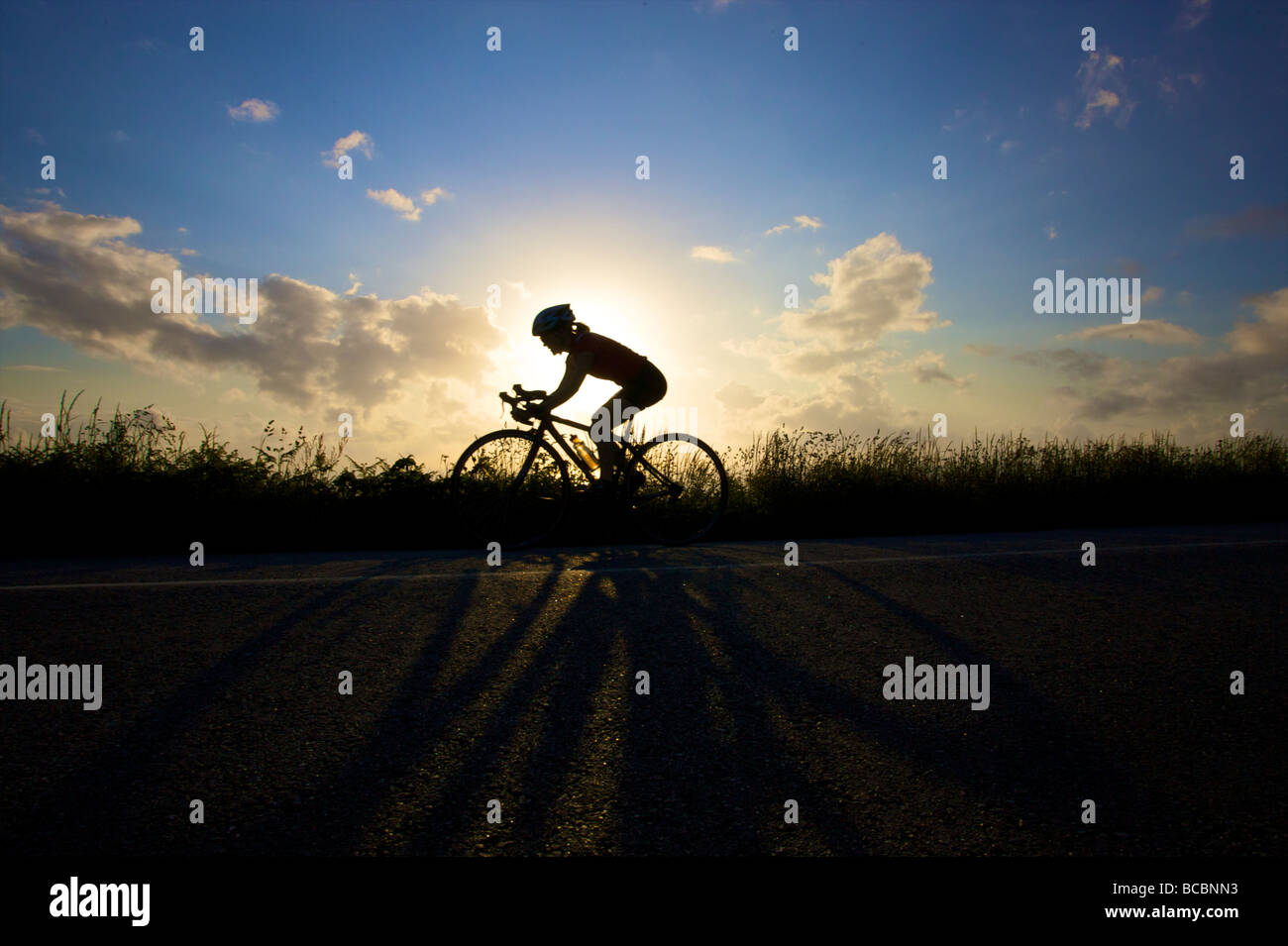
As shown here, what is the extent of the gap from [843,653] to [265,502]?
345 inches

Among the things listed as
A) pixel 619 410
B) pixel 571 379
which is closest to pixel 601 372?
pixel 571 379

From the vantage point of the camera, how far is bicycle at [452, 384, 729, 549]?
8.28 metres

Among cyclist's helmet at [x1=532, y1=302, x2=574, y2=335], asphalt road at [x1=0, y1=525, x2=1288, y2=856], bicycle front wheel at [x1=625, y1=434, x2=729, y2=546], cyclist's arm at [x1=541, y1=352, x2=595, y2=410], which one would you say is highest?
cyclist's helmet at [x1=532, y1=302, x2=574, y2=335]

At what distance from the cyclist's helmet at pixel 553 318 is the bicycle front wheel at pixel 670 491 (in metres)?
1.58

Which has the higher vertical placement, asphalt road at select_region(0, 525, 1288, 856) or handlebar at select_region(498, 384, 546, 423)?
handlebar at select_region(498, 384, 546, 423)

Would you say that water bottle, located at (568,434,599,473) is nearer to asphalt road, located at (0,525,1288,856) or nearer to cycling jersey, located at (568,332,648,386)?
cycling jersey, located at (568,332,648,386)

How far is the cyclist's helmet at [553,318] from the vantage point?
7.94m

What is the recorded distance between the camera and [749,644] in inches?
169

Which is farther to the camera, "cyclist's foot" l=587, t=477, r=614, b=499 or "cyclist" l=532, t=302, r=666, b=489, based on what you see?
"cyclist's foot" l=587, t=477, r=614, b=499

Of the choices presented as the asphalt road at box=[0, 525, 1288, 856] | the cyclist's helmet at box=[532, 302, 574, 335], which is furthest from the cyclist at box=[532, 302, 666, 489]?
the asphalt road at box=[0, 525, 1288, 856]

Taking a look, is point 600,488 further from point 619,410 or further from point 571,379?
point 571,379

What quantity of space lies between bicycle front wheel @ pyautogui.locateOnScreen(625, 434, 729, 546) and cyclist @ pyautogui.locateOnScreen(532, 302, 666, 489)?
355 millimetres

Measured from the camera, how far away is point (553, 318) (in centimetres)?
795

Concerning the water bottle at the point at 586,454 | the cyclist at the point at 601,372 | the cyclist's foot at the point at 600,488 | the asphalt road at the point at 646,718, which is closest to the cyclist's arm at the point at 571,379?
the cyclist at the point at 601,372
